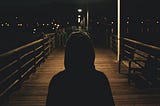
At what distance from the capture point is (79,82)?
273 centimetres

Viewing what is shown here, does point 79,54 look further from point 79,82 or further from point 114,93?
point 114,93

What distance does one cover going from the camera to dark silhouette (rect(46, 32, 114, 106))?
8.86 ft


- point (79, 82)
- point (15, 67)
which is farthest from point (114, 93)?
point (79, 82)

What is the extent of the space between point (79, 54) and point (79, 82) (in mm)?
219

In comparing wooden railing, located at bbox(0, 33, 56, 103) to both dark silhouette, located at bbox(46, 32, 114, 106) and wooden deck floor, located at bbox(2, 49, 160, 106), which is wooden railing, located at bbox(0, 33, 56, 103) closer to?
wooden deck floor, located at bbox(2, 49, 160, 106)

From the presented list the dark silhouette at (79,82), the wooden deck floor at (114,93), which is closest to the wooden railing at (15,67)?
the wooden deck floor at (114,93)

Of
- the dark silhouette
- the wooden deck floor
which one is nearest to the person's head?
the dark silhouette

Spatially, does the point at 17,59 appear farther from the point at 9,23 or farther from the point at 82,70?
the point at 9,23

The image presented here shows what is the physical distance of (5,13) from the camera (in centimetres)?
18175

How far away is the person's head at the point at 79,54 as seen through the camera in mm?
2725

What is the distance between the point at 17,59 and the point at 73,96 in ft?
20.0

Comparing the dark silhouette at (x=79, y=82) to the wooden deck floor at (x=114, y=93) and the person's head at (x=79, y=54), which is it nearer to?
the person's head at (x=79, y=54)

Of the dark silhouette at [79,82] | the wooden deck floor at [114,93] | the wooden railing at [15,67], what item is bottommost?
the wooden deck floor at [114,93]

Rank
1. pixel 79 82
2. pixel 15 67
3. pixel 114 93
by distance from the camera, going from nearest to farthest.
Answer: pixel 79 82 < pixel 114 93 < pixel 15 67
